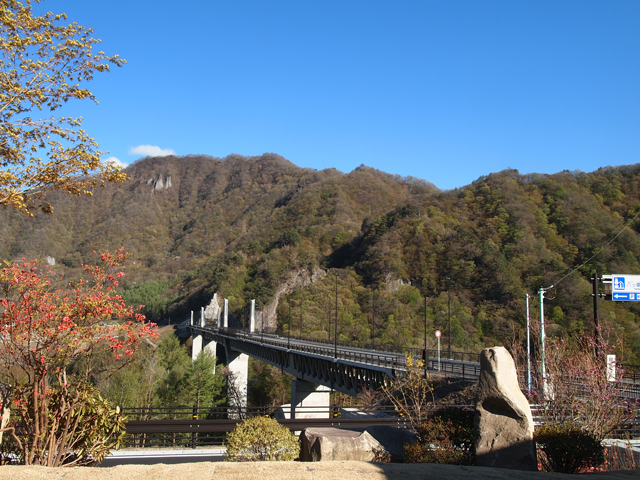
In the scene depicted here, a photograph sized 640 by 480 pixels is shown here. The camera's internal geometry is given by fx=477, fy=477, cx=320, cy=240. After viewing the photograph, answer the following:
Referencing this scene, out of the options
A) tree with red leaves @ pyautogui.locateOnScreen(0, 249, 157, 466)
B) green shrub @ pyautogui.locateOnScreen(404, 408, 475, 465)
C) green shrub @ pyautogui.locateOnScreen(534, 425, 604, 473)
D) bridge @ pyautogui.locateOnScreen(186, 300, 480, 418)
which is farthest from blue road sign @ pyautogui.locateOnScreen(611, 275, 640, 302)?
tree with red leaves @ pyautogui.locateOnScreen(0, 249, 157, 466)

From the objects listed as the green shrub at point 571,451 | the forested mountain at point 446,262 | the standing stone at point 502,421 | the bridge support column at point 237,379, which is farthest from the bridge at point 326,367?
the forested mountain at point 446,262

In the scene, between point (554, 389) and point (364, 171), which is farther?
point (364, 171)

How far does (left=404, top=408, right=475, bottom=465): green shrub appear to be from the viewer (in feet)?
25.5

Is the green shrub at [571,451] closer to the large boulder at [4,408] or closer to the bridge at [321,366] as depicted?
the bridge at [321,366]

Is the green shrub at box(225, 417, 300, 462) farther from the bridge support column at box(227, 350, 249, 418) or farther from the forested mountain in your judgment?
the bridge support column at box(227, 350, 249, 418)

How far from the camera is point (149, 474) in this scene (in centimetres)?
589

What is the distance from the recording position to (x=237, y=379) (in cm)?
6600

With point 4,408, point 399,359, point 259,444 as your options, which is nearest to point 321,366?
point 399,359

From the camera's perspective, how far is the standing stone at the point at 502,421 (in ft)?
24.1

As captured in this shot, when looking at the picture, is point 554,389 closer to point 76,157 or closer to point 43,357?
point 43,357

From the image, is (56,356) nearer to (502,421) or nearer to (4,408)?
(4,408)

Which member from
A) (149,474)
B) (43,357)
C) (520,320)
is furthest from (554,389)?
(520,320)

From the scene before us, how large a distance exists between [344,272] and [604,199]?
47335mm

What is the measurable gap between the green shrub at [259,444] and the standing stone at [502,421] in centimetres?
298
